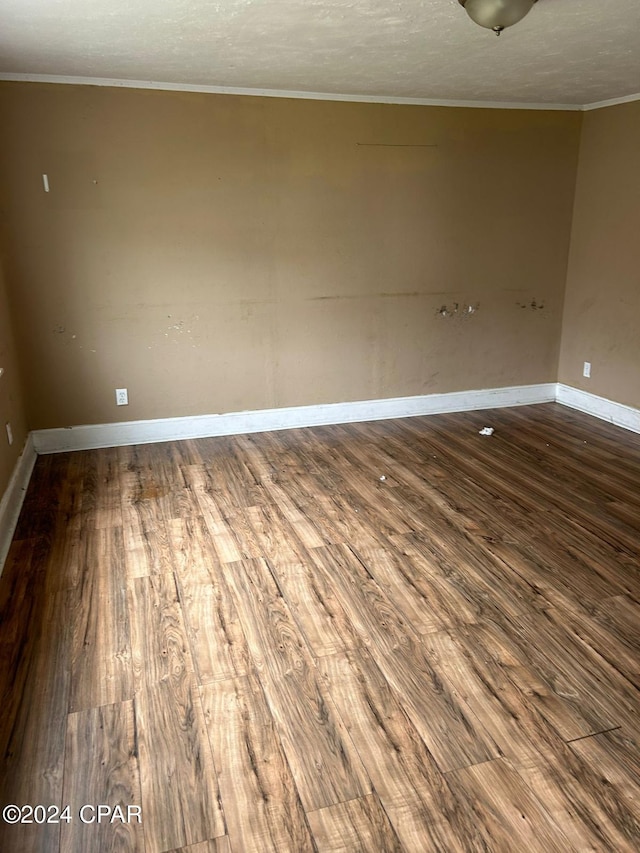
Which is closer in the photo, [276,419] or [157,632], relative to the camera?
[157,632]

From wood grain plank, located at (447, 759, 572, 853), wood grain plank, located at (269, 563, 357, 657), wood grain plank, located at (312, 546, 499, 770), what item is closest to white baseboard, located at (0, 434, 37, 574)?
wood grain plank, located at (269, 563, 357, 657)

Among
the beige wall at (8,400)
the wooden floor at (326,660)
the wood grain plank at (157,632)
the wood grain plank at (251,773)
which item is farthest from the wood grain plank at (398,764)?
the beige wall at (8,400)

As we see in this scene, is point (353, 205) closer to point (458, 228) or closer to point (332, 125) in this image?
point (332, 125)

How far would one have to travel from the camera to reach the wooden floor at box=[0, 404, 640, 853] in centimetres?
161

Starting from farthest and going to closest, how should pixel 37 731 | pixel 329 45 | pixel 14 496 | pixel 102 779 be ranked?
pixel 14 496, pixel 329 45, pixel 37 731, pixel 102 779

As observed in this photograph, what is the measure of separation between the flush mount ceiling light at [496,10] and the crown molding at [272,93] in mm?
1984

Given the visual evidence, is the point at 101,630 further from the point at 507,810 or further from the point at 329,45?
the point at 329,45

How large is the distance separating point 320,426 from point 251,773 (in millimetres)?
3188

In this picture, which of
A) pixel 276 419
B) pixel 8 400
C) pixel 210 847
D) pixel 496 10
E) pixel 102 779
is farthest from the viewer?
pixel 276 419

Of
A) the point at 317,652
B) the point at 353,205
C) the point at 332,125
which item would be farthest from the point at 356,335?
the point at 317,652

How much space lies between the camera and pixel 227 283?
430 cm

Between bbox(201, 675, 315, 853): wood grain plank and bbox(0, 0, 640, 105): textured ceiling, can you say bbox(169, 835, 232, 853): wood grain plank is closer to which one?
bbox(201, 675, 315, 853): wood grain plank

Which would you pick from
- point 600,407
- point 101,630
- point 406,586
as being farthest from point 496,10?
point 600,407

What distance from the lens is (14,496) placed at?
10.9ft
